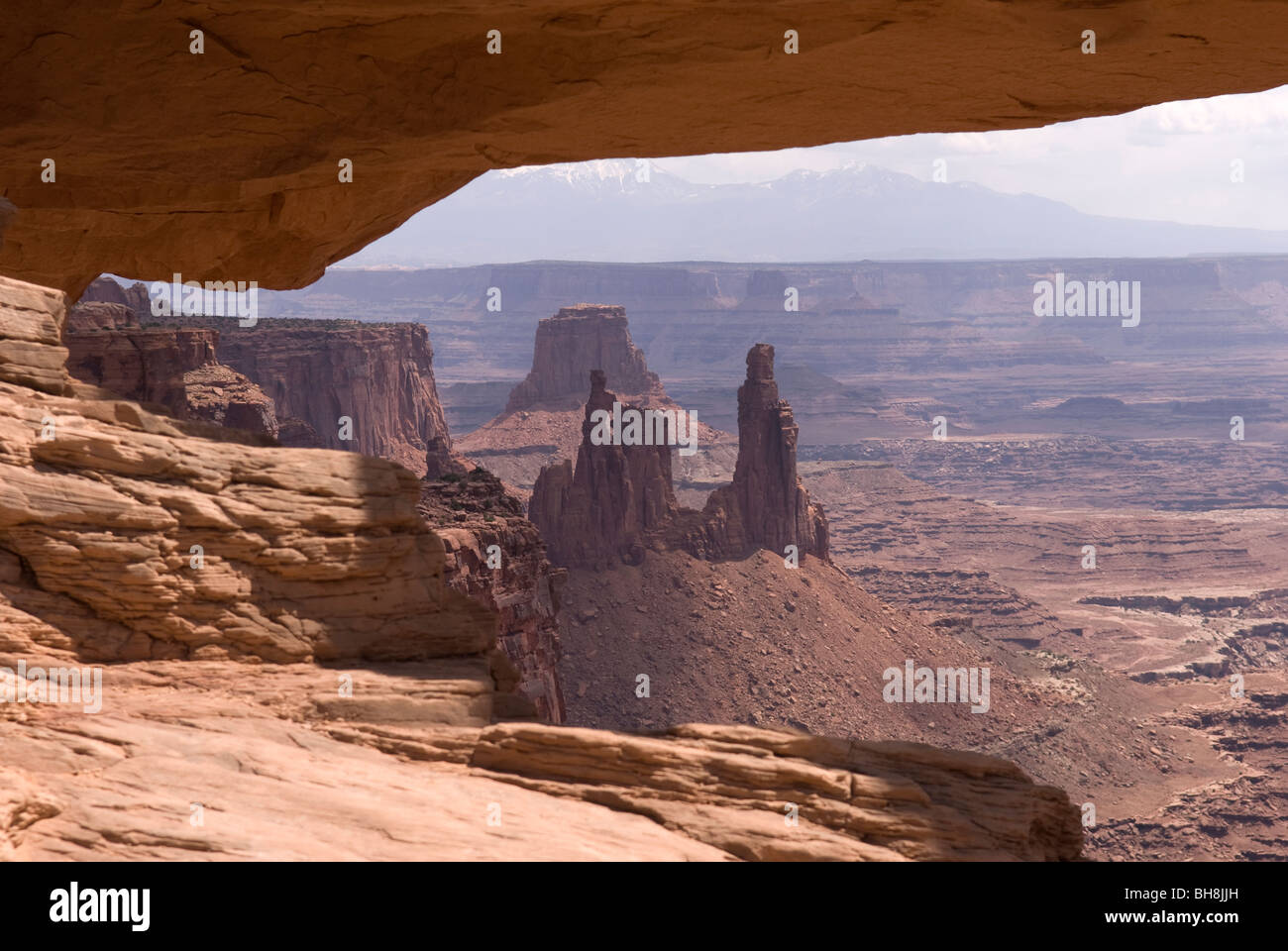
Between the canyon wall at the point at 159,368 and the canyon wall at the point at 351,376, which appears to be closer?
the canyon wall at the point at 159,368

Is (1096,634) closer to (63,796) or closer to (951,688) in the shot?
(951,688)

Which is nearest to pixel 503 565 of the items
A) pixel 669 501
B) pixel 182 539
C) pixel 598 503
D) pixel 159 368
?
pixel 159 368

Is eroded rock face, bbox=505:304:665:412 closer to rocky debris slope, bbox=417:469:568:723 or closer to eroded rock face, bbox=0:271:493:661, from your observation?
rocky debris slope, bbox=417:469:568:723

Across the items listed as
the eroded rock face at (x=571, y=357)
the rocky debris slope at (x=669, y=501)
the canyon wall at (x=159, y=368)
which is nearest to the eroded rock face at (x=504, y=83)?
the canyon wall at (x=159, y=368)

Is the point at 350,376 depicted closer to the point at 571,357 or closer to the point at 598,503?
the point at 598,503

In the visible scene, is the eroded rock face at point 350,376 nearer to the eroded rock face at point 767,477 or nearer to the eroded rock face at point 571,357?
the eroded rock face at point 767,477
